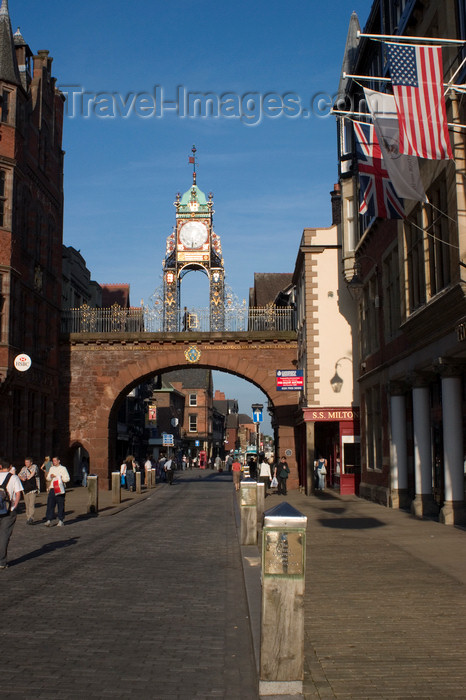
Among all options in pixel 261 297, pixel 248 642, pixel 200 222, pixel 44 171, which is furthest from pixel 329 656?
pixel 261 297

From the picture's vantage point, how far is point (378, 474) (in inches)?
991

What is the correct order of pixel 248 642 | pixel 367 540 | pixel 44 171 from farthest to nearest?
pixel 44 171
pixel 367 540
pixel 248 642

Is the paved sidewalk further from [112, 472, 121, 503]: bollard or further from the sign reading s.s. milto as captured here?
the sign reading s.s. milto

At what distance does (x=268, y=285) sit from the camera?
5981cm

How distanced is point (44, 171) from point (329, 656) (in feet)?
104

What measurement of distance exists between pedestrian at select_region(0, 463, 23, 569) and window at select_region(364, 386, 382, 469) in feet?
48.5

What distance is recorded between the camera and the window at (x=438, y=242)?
54.0 ft

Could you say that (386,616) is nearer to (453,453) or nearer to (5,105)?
(453,453)

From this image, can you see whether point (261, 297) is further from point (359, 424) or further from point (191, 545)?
point (191, 545)

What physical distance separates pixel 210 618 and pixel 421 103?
9.07 meters

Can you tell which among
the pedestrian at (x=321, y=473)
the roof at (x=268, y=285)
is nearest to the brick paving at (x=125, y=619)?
the pedestrian at (x=321, y=473)

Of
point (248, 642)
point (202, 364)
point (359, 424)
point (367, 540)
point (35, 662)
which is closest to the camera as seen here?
point (35, 662)

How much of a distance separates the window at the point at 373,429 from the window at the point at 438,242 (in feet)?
28.2

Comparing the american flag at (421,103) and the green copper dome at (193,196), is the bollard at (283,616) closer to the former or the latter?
the american flag at (421,103)
